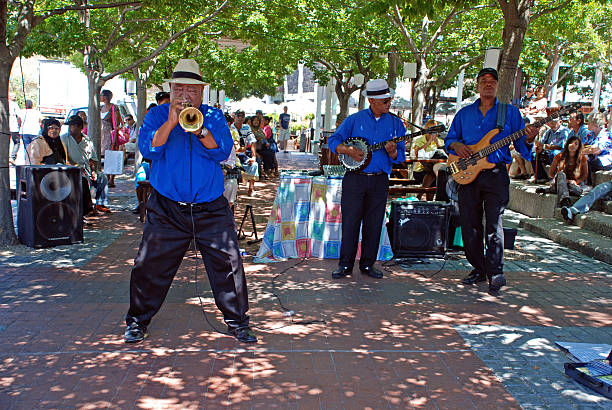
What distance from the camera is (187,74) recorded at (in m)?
4.61

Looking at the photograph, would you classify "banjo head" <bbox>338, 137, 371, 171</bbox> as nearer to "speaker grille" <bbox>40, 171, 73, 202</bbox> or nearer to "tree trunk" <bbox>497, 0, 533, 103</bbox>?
"tree trunk" <bbox>497, 0, 533, 103</bbox>

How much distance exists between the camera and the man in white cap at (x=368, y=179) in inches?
257

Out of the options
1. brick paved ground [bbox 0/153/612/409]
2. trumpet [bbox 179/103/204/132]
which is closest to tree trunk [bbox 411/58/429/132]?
brick paved ground [bbox 0/153/612/409]

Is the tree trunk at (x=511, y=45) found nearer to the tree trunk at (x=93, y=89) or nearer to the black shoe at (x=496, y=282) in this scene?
the black shoe at (x=496, y=282)

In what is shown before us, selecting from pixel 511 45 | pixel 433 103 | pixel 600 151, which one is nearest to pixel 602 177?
pixel 600 151

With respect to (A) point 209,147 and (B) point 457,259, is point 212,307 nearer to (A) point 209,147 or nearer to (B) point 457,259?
(A) point 209,147

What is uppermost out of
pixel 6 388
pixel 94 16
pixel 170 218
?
pixel 94 16

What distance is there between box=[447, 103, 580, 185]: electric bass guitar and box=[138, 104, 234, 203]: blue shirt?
8.79 ft

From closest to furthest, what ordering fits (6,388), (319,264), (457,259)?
(6,388), (319,264), (457,259)

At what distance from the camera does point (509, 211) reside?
12586 mm

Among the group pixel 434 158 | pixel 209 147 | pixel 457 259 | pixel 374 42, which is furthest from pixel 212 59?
pixel 209 147

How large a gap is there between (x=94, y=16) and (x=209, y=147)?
11189mm

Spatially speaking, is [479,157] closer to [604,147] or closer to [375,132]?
[375,132]

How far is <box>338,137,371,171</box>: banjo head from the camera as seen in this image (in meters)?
6.48
